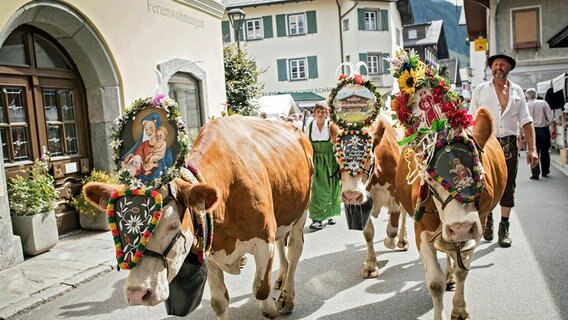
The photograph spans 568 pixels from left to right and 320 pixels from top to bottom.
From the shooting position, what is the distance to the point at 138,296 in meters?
2.63

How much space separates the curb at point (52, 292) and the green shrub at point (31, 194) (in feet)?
4.58

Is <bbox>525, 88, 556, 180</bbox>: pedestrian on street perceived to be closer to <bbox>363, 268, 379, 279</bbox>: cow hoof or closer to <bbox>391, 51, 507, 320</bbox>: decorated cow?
<bbox>363, 268, 379, 279</bbox>: cow hoof

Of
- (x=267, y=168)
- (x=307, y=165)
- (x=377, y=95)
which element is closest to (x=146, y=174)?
(x=267, y=168)

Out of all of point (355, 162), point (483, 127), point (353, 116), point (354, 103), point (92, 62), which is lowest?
point (355, 162)

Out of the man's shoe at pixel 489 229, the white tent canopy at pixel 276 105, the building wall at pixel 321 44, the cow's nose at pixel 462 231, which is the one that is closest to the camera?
the cow's nose at pixel 462 231

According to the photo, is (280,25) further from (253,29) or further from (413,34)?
(413,34)

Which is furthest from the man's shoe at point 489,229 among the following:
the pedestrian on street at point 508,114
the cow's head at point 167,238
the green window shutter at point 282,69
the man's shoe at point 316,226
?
the green window shutter at point 282,69

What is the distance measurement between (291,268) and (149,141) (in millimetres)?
2307

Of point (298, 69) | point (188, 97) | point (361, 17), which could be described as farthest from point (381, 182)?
point (361, 17)

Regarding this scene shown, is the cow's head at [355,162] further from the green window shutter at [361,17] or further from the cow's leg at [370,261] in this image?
the green window shutter at [361,17]

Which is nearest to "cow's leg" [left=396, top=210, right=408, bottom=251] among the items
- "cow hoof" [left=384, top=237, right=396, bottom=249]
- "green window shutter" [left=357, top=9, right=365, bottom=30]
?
"cow hoof" [left=384, top=237, right=396, bottom=249]

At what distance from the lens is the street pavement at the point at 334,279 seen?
4.55m

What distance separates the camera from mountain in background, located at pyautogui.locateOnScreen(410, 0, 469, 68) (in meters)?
154

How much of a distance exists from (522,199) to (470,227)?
6768 millimetres
